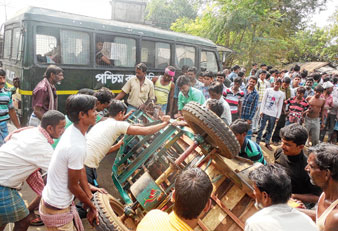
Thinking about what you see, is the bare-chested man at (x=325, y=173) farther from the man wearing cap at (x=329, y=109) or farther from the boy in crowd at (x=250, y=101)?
the man wearing cap at (x=329, y=109)

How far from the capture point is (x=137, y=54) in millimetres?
5859

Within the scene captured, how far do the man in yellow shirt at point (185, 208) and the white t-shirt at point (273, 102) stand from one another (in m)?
5.08

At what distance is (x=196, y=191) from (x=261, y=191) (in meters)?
0.47

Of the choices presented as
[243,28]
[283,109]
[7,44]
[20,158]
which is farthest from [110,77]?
[243,28]

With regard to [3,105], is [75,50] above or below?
above

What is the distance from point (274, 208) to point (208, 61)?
6.77 meters

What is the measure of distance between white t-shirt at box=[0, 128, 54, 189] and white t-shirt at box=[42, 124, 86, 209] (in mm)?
148

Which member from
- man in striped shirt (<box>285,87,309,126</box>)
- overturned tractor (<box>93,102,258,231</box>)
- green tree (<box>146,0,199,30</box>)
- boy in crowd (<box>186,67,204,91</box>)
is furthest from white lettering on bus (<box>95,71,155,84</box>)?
green tree (<box>146,0,199,30</box>)

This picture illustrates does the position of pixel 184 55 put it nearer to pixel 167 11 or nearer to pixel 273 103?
pixel 273 103

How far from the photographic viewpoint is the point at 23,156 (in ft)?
6.40

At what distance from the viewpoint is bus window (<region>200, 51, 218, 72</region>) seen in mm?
7559

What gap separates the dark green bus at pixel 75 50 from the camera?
4.48m

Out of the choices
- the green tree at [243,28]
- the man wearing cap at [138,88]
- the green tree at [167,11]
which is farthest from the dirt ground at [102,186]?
the green tree at [167,11]

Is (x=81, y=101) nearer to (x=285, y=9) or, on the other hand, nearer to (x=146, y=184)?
(x=146, y=184)
